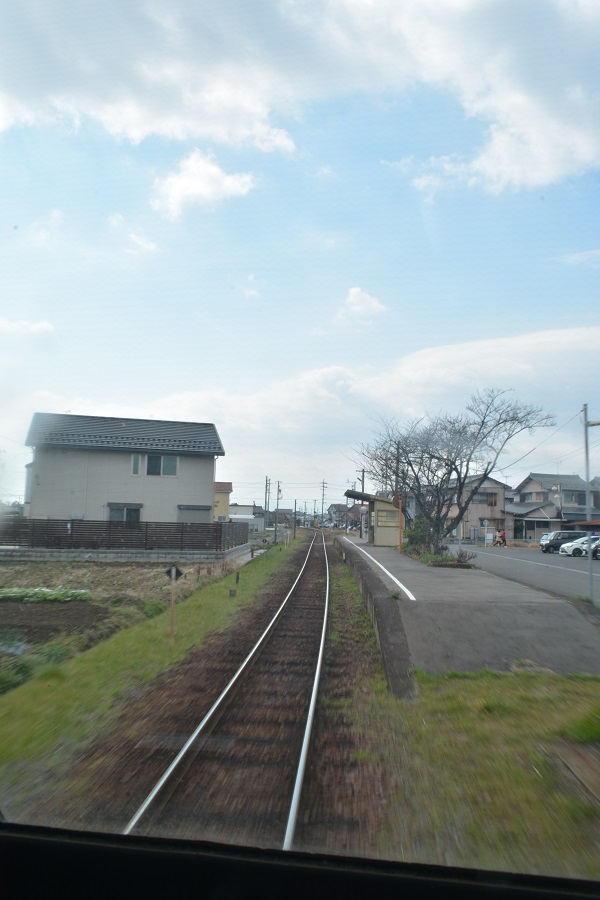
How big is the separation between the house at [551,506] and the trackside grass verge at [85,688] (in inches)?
1814

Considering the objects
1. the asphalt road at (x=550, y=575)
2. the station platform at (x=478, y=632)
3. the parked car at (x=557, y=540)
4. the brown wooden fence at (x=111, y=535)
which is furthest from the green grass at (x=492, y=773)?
the parked car at (x=557, y=540)

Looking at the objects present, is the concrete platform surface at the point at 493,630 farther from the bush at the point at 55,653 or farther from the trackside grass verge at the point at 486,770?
the bush at the point at 55,653

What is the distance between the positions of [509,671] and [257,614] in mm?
7103

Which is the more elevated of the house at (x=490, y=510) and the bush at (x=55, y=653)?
the house at (x=490, y=510)

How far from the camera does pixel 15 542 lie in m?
26.2

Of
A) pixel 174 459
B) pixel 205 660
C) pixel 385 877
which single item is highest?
pixel 174 459

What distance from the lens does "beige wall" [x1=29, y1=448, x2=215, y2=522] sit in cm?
2903

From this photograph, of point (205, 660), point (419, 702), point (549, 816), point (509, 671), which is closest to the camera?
point (549, 816)

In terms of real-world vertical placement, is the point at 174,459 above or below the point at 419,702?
above

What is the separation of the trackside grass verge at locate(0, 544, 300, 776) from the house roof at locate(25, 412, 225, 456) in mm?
16939

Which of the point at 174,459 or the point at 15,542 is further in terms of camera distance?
the point at 174,459

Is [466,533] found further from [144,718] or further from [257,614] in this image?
[144,718]

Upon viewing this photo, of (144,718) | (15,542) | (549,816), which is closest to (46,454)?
(15,542)

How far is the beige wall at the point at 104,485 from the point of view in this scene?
29031mm
